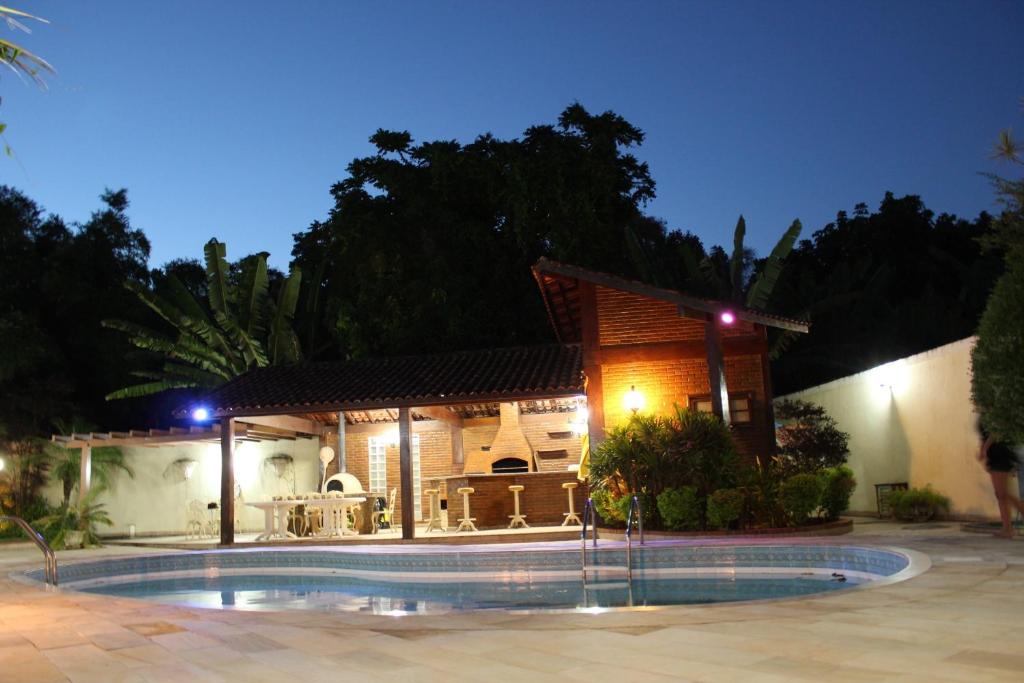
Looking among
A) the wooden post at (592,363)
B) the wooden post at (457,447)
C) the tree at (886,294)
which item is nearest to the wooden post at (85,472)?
the wooden post at (457,447)

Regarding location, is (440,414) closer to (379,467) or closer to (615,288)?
(379,467)

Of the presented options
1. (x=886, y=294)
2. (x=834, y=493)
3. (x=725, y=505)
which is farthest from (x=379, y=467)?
(x=886, y=294)

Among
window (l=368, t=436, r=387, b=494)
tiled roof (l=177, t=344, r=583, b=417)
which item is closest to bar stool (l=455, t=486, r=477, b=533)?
tiled roof (l=177, t=344, r=583, b=417)

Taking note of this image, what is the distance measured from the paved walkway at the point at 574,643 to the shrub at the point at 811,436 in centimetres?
1105

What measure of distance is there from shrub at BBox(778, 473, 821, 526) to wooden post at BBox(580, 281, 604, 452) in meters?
3.57

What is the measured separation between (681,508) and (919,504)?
175 inches

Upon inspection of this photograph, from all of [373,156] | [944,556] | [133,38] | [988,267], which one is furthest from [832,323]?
[133,38]

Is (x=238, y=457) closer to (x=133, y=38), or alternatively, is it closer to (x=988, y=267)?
(x=133, y=38)

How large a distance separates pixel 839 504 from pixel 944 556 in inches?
197

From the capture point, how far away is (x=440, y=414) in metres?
19.1

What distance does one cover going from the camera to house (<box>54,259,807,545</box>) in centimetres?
1578

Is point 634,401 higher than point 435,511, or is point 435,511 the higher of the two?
point 634,401

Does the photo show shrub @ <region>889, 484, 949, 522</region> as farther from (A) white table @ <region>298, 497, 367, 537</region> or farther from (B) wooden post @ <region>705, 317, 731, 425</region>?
(A) white table @ <region>298, 497, 367, 537</region>

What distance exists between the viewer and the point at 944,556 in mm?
8750
